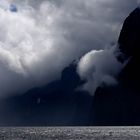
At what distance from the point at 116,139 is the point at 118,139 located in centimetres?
84

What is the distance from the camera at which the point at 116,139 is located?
198 metres

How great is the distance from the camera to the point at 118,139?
647 feet

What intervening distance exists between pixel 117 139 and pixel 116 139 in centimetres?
45

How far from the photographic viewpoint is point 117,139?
647 ft

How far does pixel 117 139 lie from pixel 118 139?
15.8 inches
